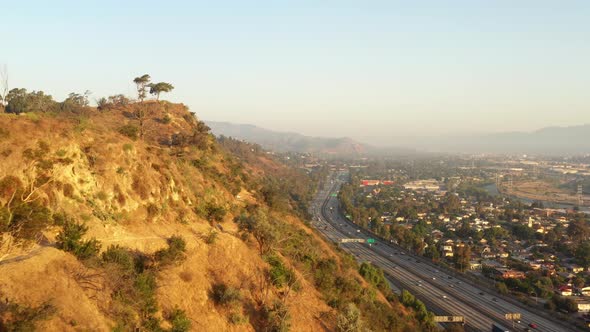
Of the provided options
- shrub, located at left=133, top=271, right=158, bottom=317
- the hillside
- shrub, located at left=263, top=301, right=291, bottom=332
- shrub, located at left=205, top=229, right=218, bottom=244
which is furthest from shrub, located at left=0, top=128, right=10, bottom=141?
shrub, located at left=263, top=301, right=291, bottom=332

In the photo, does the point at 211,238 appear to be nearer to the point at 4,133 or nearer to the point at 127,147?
the point at 127,147

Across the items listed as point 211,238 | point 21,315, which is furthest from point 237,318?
point 21,315

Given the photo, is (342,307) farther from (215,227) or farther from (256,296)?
(215,227)

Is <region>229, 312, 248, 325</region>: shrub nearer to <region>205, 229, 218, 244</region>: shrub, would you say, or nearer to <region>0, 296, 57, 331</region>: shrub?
<region>205, 229, 218, 244</region>: shrub

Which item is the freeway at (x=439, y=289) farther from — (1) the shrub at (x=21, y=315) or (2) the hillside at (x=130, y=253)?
(1) the shrub at (x=21, y=315)

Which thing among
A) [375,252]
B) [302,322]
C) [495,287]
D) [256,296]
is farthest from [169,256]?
[375,252]
